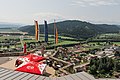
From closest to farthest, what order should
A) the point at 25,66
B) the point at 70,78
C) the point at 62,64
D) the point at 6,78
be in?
the point at 6,78 < the point at 70,78 < the point at 25,66 < the point at 62,64

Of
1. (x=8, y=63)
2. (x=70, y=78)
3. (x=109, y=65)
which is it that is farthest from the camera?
(x=109, y=65)

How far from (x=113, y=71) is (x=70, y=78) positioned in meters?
26.0

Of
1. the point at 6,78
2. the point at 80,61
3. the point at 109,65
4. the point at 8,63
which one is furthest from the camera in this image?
the point at 80,61

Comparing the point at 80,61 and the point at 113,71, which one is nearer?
the point at 113,71

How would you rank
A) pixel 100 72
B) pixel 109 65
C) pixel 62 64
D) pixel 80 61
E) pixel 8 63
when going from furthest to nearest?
1. pixel 80 61
2. pixel 109 65
3. pixel 100 72
4. pixel 62 64
5. pixel 8 63

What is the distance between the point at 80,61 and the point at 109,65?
989 cm

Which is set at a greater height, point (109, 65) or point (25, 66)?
point (25, 66)

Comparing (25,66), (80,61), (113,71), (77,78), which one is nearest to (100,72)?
(113,71)

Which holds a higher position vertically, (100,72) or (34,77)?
(34,77)

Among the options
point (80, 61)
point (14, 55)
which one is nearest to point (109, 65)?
point (80, 61)

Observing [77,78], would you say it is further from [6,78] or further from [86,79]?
[6,78]

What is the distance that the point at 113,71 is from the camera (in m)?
40.2

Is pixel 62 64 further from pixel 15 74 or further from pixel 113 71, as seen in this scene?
pixel 15 74

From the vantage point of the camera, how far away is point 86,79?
1541cm
